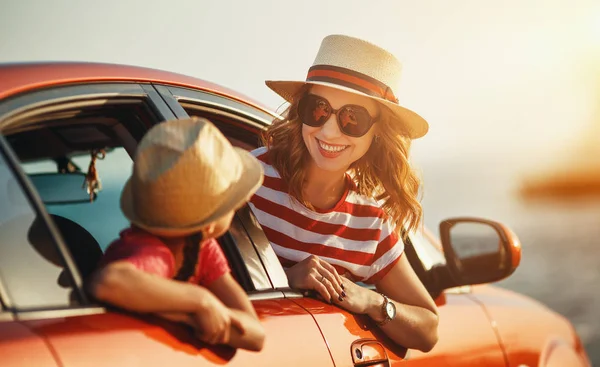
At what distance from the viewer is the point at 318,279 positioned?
254 centimetres

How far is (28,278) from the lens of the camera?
69.8 inches

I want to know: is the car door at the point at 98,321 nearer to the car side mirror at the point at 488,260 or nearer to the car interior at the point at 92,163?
the car interior at the point at 92,163

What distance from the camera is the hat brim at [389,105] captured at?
9.95 ft

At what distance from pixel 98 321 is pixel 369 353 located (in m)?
1.02

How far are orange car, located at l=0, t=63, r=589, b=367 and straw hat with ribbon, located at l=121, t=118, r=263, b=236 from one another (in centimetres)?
20

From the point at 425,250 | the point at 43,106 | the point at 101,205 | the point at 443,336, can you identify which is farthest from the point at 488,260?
the point at 43,106

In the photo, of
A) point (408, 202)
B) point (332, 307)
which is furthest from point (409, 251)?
point (332, 307)

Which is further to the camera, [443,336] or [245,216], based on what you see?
[443,336]

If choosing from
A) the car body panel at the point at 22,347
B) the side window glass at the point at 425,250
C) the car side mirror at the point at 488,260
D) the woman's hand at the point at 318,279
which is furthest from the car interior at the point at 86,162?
the car side mirror at the point at 488,260

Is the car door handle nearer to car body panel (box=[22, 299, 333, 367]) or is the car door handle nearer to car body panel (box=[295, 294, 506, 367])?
car body panel (box=[295, 294, 506, 367])

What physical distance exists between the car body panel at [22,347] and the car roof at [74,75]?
1.86ft

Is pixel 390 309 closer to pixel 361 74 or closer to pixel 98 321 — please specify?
pixel 361 74

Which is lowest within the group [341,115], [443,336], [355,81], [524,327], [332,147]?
[524,327]

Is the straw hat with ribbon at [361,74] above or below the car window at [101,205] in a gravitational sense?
above
